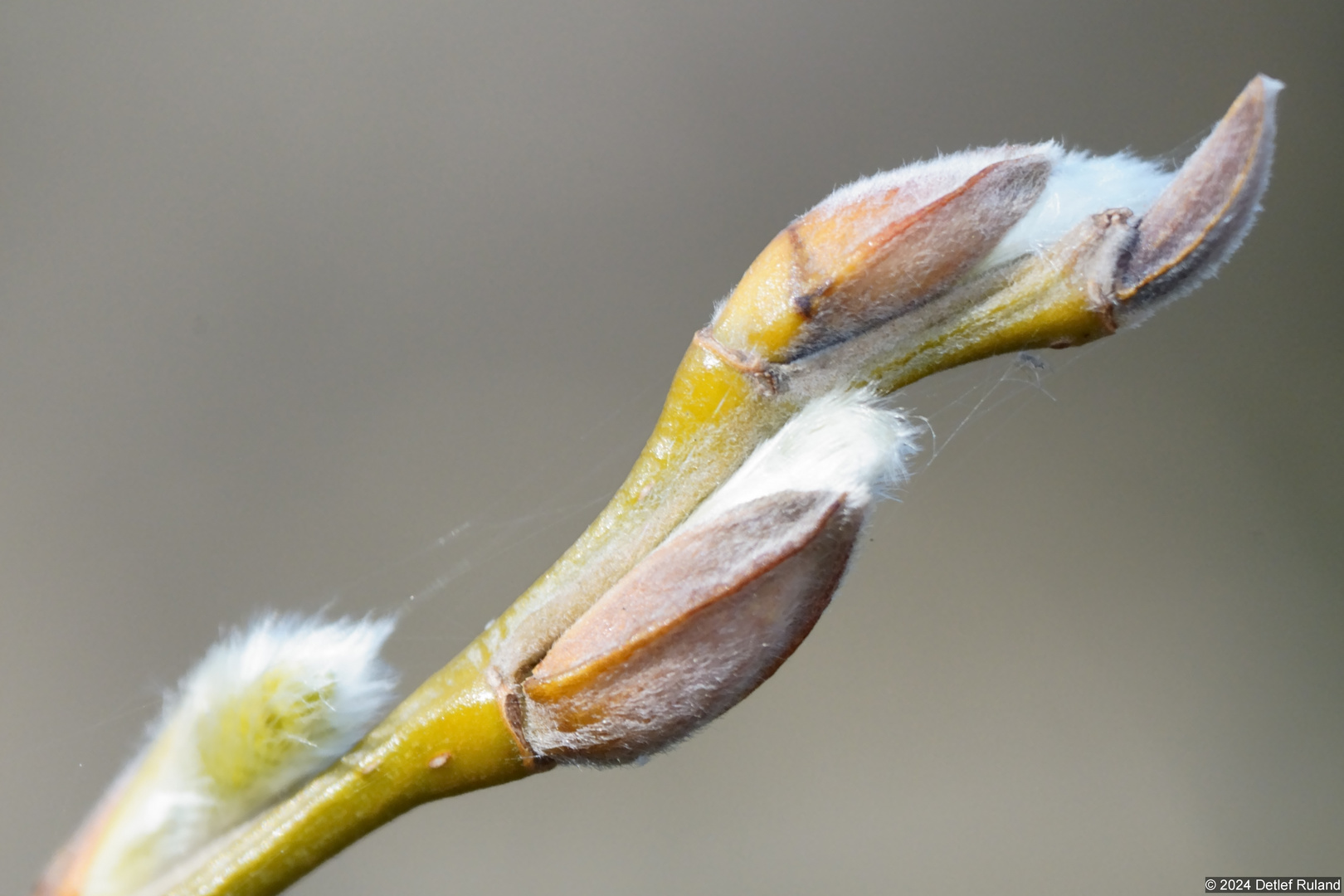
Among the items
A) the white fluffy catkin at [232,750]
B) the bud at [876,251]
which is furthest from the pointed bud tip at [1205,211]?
the white fluffy catkin at [232,750]

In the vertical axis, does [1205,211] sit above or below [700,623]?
above

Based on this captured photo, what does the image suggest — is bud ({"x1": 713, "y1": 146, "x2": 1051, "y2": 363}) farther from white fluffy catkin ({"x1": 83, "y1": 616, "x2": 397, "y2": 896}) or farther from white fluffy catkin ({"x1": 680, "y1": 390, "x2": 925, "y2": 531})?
white fluffy catkin ({"x1": 83, "y1": 616, "x2": 397, "y2": 896})

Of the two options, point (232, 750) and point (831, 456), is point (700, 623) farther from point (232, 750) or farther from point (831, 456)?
point (232, 750)

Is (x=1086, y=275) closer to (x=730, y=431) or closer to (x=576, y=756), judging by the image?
(x=730, y=431)

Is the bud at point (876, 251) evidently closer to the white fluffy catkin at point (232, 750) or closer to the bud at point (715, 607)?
the bud at point (715, 607)

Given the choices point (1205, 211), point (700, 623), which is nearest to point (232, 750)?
point (700, 623)

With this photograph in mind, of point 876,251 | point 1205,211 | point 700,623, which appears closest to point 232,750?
point 700,623
